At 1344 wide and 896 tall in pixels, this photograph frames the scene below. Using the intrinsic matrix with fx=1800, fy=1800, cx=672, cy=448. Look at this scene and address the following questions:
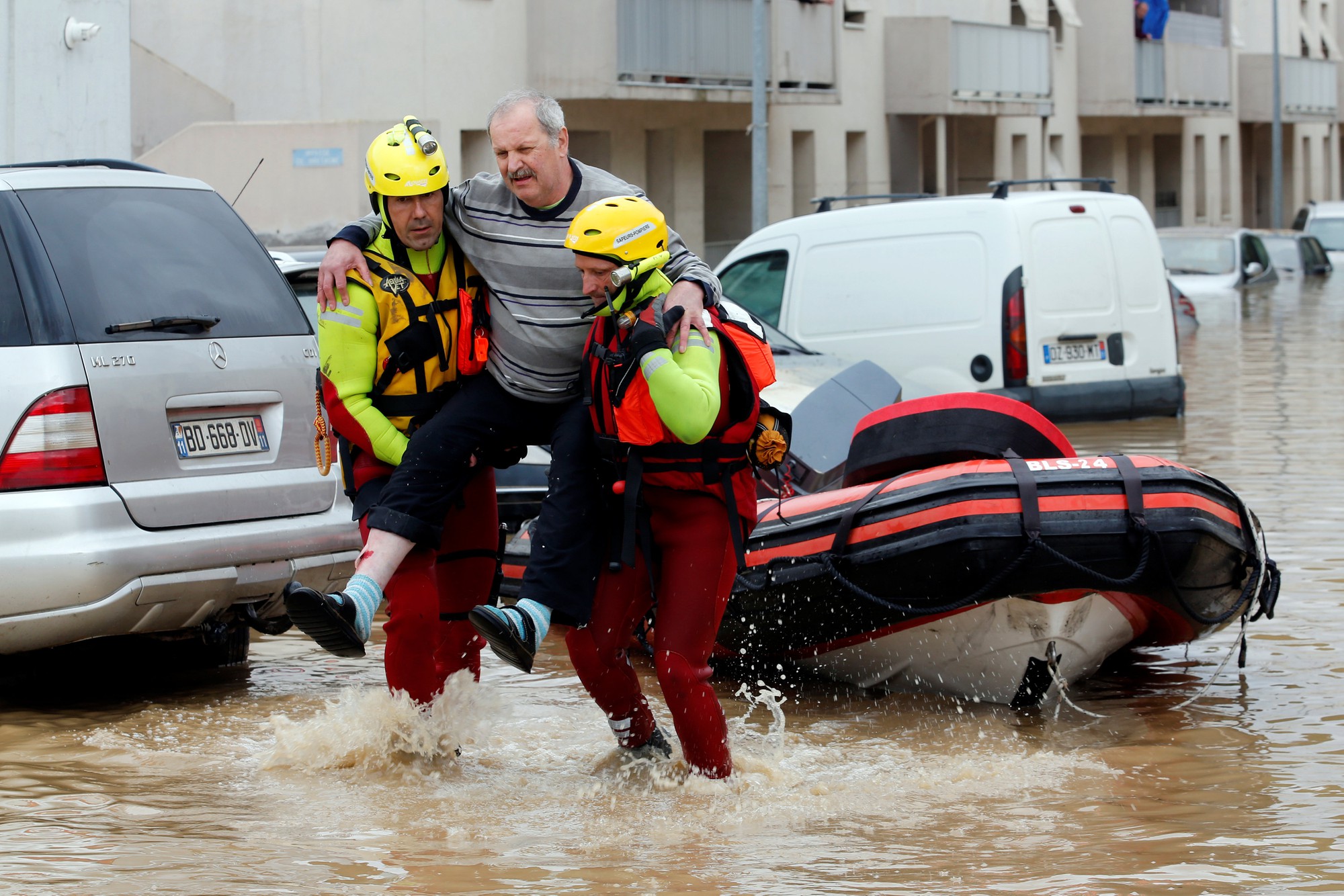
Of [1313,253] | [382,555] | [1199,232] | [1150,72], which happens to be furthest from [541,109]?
[1150,72]

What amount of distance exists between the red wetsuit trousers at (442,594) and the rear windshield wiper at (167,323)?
107 centimetres

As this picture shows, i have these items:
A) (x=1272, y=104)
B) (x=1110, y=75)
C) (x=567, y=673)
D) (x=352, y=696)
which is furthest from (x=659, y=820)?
(x=1272, y=104)

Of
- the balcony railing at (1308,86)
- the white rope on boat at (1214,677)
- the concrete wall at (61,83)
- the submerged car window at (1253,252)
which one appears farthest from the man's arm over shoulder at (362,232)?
the balcony railing at (1308,86)

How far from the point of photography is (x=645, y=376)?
4918 millimetres

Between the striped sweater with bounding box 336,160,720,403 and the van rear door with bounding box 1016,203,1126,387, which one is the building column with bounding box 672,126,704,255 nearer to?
the van rear door with bounding box 1016,203,1126,387

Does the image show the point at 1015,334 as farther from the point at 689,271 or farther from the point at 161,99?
the point at 161,99

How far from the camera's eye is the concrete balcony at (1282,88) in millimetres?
53219

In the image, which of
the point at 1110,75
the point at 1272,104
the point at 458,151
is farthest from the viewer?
the point at 1272,104

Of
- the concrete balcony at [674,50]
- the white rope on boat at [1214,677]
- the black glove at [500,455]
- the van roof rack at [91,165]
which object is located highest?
the concrete balcony at [674,50]

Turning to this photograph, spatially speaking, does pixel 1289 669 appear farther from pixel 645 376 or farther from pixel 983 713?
pixel 645 376

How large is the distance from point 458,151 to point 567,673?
657 inches

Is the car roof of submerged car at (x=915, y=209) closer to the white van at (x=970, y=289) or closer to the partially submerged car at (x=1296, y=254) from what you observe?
the white van at (x=970, y=289)

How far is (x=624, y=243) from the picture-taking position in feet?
16.4

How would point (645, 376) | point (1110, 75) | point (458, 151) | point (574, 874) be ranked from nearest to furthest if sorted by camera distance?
point (574, 874), point (645, 376), point (458, 151), point (1110, 75)
